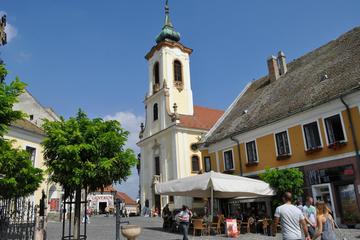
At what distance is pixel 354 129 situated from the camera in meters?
16.1

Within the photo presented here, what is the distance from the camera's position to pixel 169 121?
40875 mm

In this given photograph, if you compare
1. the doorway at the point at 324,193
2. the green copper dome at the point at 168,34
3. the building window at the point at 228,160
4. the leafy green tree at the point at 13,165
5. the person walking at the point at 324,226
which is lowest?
the person walking at the point at 324,226

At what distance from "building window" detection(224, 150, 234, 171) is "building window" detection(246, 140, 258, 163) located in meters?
1.77

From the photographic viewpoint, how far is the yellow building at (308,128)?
16.3m

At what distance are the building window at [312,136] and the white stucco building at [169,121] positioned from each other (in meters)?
20.2

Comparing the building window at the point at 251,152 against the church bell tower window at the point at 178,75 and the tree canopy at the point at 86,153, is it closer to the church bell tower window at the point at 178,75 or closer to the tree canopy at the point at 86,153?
the tree canopy at the point at 86,153

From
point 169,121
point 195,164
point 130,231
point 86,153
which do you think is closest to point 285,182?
point 130,231

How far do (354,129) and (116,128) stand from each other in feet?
37.7

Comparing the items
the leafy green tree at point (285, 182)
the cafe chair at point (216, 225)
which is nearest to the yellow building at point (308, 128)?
the leafy green tree at point (285, 182)

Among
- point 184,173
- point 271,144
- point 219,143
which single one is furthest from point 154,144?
point 271,144

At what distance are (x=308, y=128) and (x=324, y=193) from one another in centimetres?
357

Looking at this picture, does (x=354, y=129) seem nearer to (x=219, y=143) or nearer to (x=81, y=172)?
(x=219, y=143)

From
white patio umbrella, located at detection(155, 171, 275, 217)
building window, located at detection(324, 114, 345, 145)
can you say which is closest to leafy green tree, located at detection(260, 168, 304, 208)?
white patio umbrella, located at detection(155, 171, 275, 217)

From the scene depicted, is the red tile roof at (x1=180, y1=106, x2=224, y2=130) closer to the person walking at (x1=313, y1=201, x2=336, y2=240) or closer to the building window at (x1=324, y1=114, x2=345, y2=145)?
the building window at (x1=324, y1=114, x2=345, y2=145)
